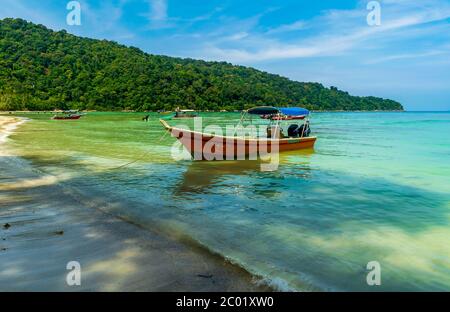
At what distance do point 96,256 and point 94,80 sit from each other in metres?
136

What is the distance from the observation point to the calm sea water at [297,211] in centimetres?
556

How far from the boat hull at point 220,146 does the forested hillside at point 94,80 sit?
323ft

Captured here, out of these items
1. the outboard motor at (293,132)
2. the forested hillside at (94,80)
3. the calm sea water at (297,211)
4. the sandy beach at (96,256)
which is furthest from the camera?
the forested hillside at (94,80)

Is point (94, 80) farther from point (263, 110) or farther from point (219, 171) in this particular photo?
point (219, 171)

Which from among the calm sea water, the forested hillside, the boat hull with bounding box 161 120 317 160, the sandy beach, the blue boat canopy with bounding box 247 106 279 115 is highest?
the forested hillside

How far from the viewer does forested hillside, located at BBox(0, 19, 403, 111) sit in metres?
113

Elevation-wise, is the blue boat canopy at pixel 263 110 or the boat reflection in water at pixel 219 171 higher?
the blue boat canopy at pixel 263 110

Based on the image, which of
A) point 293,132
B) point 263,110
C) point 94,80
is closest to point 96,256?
point 263,110

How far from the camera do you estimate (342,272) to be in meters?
5.37

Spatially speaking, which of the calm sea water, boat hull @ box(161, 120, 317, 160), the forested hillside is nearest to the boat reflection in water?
the calm sea water

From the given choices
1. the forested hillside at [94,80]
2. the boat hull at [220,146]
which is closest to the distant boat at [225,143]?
the boat hull at [220,146]

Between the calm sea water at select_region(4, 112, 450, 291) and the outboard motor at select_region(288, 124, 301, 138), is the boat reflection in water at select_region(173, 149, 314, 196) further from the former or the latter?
the outboard motor at select_region(288, 124, 301, 138)

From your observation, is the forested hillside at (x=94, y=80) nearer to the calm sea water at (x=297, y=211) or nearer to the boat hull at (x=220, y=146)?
the boat hull at (x=220, y=146)

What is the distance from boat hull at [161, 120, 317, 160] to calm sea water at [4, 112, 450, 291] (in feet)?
1.47
